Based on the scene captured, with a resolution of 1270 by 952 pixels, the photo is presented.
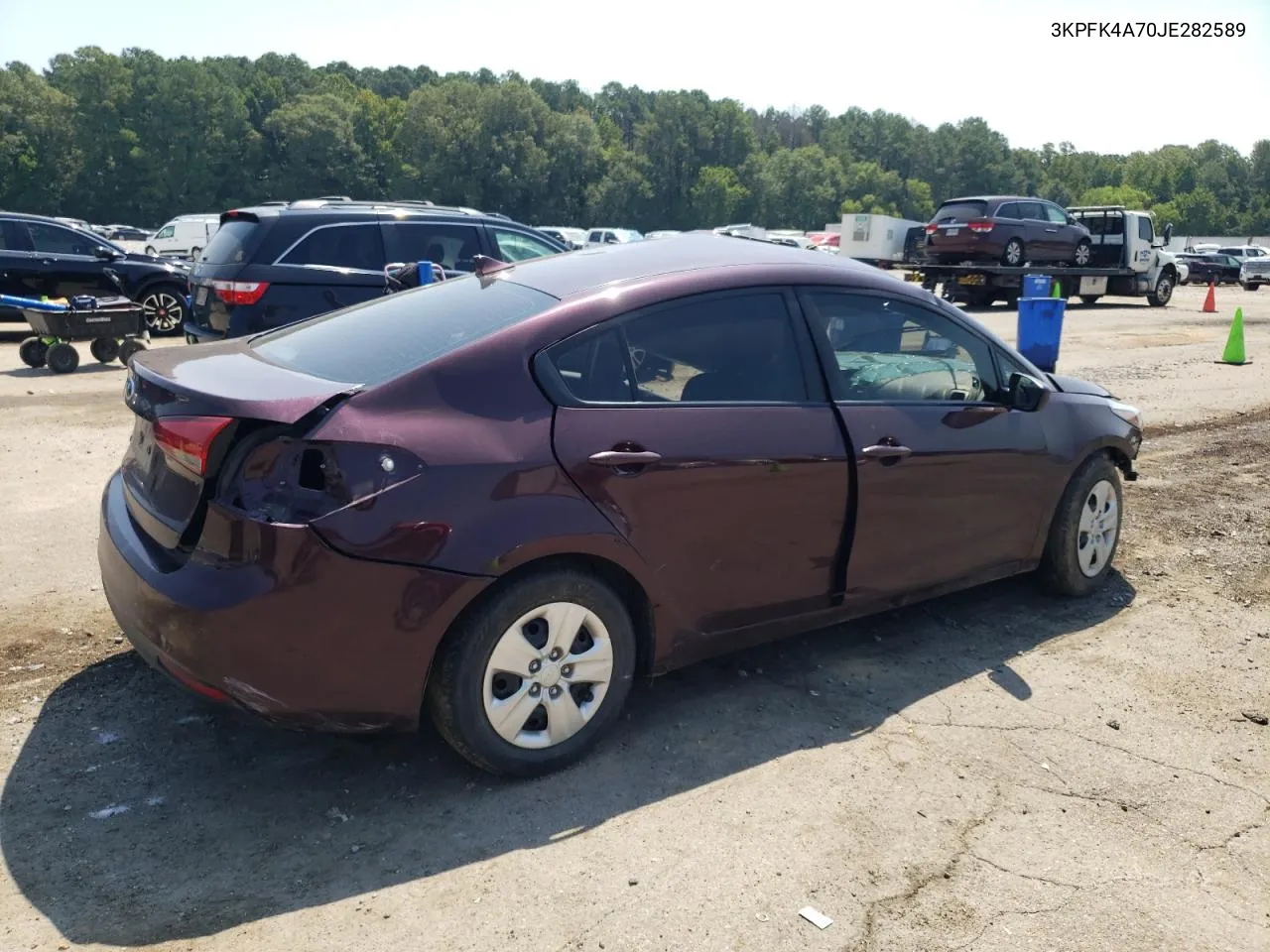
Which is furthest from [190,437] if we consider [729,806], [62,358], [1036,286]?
[1036,286]

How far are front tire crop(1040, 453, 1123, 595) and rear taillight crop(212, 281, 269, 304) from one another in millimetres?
7032

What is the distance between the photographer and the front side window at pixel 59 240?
14758mm

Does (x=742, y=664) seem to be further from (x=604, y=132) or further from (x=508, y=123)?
(x=604, y=132)

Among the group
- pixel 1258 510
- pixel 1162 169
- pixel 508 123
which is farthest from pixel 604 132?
pixel 1258 510

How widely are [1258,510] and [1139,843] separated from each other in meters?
4.56

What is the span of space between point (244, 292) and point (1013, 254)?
19.1 metres

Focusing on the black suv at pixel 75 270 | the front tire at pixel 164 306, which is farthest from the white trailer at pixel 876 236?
the black suv at pixel 75 270

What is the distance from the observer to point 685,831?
3270 millimetres

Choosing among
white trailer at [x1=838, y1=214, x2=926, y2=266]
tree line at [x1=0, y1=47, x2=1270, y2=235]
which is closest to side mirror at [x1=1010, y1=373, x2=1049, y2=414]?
white trailer at [x1=838, y1=214, x2=926, y2=266]

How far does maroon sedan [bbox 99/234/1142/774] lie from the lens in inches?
123

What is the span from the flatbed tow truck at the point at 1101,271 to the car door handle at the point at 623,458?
2184 centimetres

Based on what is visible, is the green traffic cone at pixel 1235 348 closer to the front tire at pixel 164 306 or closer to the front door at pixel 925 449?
the front door at pixel 925 449

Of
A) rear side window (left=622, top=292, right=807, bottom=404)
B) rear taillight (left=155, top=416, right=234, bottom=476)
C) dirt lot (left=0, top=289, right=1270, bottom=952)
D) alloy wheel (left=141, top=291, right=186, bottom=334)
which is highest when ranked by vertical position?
rear side window (left=622, top=292, right=807, bottom=404)

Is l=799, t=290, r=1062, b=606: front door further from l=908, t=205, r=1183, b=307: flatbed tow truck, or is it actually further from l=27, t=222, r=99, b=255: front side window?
l=908, t=205, r=1183, b=307: flatbed tow truck
